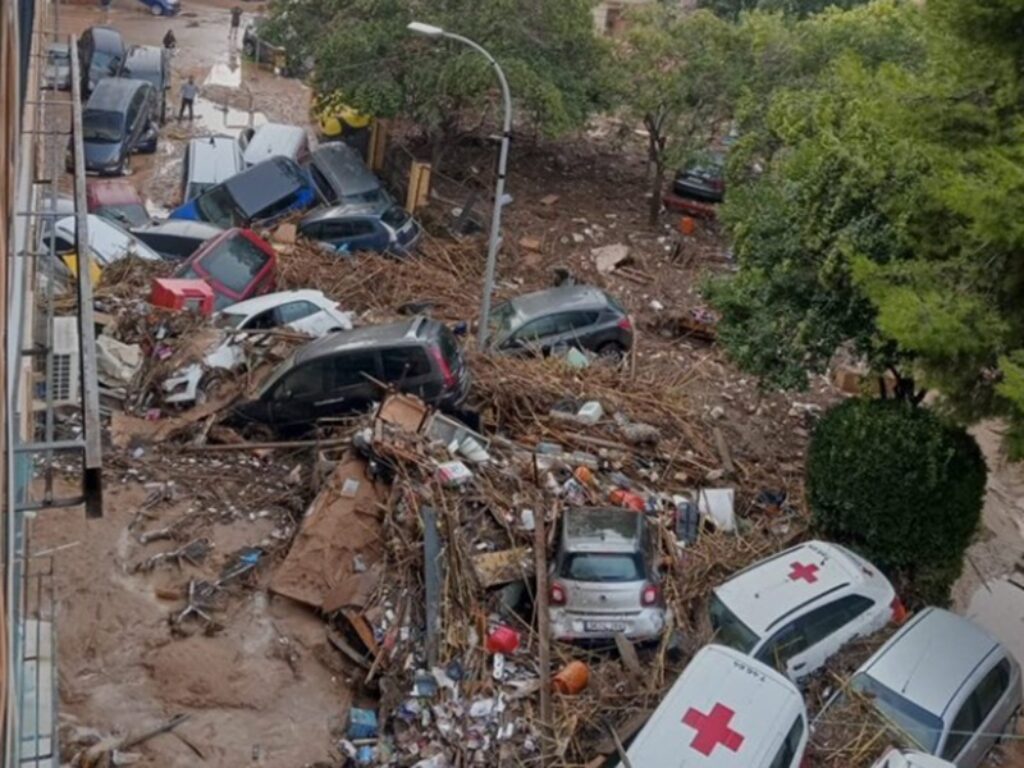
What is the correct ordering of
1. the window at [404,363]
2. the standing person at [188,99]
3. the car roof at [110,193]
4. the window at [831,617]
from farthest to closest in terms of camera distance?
the standing person at [188,99] < the car roof at [110,193] < the window at [404,363] < the window at [831,617]

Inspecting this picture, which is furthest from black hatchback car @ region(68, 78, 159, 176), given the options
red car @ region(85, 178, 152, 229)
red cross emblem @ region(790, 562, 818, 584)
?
red cross emblem @ region(790, 562, 818, 584)

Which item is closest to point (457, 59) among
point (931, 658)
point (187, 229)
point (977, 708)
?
point (187, 229)

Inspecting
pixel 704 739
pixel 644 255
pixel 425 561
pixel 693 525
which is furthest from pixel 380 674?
pixel 644 255

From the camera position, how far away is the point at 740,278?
15.2 m

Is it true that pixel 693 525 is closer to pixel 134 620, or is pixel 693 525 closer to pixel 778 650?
pixel 778 650

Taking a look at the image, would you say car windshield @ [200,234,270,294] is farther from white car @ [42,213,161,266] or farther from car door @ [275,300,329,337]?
car door @ [275,300,329,337]

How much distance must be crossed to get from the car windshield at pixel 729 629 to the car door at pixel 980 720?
6.30 feet

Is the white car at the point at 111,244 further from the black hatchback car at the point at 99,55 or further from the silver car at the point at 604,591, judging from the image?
the silver car at the point at 604,591

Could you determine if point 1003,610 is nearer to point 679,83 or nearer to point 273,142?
point 679,83

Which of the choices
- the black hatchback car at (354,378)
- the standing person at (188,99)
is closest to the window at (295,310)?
the black hatchback car at (354,378)

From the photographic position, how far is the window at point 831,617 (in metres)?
11.4

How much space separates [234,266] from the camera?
1955cm

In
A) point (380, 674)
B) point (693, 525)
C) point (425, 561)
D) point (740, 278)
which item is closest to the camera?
point (380, 674)

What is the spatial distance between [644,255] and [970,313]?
12972mm
